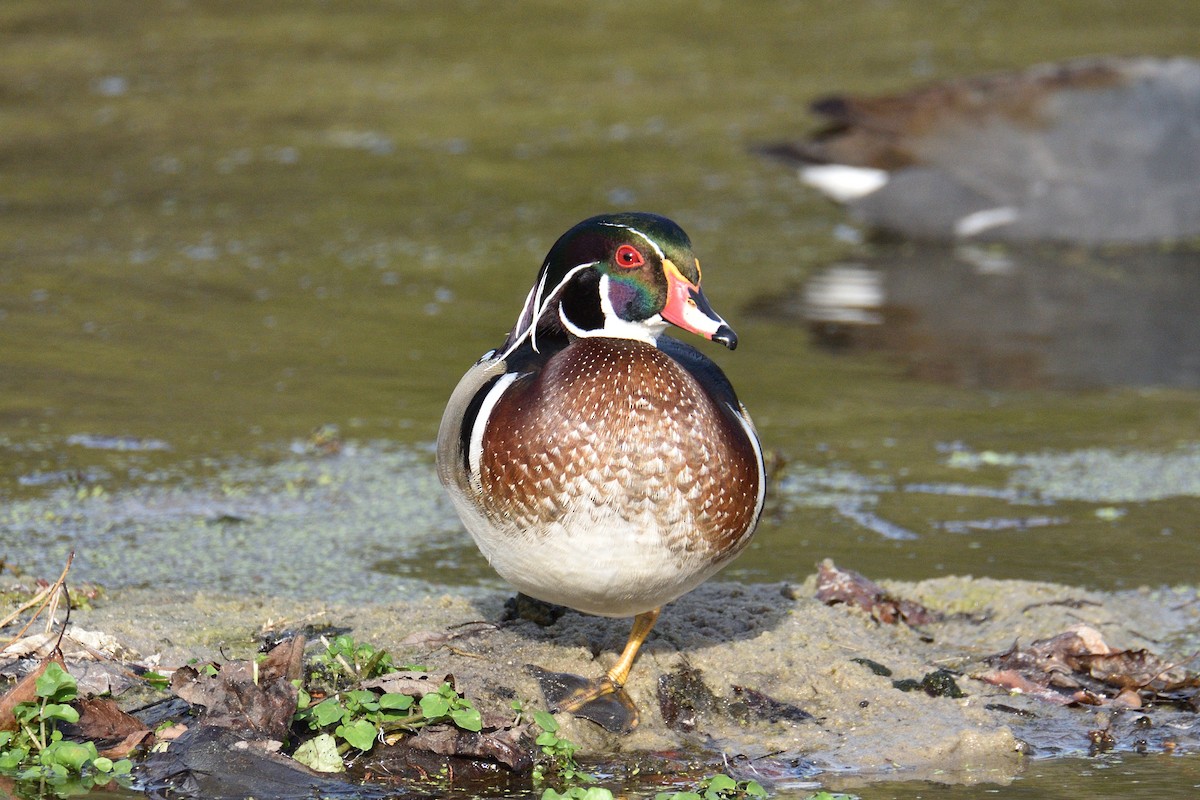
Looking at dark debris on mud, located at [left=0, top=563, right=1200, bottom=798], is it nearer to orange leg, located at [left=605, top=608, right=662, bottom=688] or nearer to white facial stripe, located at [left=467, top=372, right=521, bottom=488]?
orange leg, located at [left=605, top=608, right=662, bottom=688]

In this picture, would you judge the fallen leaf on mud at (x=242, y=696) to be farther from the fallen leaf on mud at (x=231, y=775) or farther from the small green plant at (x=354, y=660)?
the small green plant at (x=354, y=660)

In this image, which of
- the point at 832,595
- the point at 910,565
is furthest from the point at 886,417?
the point at 832,595

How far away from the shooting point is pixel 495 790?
4055 millimetres

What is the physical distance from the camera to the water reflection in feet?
27.8

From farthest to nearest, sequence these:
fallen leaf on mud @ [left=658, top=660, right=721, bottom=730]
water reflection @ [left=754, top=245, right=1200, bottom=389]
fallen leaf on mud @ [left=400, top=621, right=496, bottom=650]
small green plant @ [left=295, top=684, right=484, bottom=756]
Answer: water reflection @ [left=754, top=245, right=1200, bottom=389]
fallen leaf on mud @ [left=400, top=621, right=496, bottom=650]
fallen leaf on mud @ [left=658, top=660, right=721, bottom=730]
small green plant @ [left=295, top=684, right=484, bottom=756]

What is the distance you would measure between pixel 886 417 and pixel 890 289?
2678 millimetres

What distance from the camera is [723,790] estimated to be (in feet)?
13.0

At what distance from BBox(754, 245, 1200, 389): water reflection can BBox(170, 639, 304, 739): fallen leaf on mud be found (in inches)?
193

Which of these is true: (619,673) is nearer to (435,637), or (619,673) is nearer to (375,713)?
(435,637)

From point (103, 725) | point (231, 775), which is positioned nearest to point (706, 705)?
point (231, 775)

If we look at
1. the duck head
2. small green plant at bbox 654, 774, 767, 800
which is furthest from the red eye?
small green plant at bbox 654, 774, 767, 800

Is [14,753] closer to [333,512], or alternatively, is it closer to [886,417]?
[333,512]

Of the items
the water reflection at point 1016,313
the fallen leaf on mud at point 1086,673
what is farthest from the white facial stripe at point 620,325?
the water reflection at point 1016,313

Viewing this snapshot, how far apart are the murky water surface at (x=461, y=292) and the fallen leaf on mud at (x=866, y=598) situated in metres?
0.44
